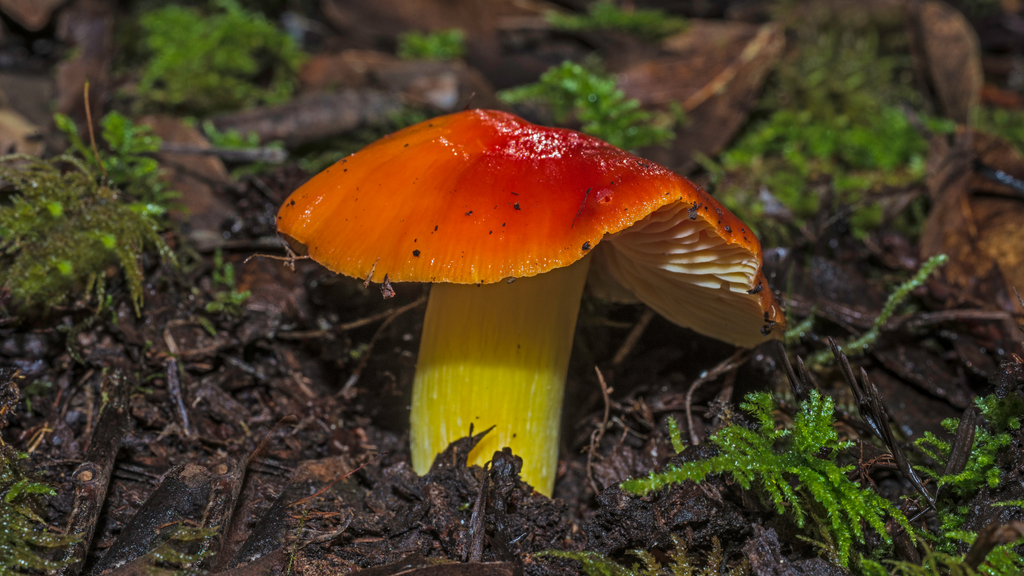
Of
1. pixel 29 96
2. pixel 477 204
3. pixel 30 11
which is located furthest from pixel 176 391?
pixel 30 11

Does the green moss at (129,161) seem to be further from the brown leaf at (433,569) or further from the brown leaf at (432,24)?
the brown leaf at (432,24)

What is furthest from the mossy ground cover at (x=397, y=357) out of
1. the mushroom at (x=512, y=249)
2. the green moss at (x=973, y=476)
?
the mushroom at (x=512, y=249)

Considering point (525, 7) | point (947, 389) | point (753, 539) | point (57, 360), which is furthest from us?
point (525, 7)

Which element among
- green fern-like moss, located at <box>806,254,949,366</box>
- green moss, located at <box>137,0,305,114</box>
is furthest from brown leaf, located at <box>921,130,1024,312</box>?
green moss, located at <box>137,0,305,114</box>

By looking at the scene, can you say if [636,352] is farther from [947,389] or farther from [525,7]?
[525,7]

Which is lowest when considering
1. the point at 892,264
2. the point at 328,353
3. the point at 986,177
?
the point at 328,353

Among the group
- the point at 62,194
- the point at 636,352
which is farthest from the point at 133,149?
the point at 636,352

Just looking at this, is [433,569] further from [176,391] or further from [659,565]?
[176,391]
